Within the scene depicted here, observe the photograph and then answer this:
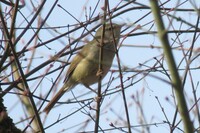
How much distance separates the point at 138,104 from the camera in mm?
4348

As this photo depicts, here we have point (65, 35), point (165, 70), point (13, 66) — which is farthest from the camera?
point (13, 66)

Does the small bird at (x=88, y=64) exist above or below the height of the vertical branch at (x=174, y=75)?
above

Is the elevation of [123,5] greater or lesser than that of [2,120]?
greater

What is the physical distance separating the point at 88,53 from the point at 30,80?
1550 mm

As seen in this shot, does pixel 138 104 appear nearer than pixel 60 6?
No

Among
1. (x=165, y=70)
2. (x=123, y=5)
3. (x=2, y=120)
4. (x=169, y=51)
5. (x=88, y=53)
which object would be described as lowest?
(x=169, y=51)

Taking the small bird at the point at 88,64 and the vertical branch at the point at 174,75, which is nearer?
the vertical branch at the point at 174,75

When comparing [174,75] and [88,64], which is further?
[88,64]

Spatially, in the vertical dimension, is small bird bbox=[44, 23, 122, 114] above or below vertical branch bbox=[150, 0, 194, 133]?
above

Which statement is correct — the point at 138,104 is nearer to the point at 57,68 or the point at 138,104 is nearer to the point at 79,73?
the point at 57,68

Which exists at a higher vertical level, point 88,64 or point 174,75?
point 88,64

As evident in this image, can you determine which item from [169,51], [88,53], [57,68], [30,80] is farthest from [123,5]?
[169,51]

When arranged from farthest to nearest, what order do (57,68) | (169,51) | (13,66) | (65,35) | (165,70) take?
(13,66)
(57,68)
(65,35)
(165,70)
(169,51)

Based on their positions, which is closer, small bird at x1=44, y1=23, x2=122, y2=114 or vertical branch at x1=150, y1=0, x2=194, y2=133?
vertical branch at x1=150, y1=0, x2=194, y2=133
